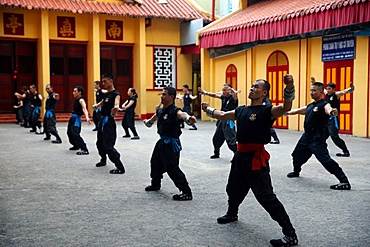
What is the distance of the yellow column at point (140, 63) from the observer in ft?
69.3

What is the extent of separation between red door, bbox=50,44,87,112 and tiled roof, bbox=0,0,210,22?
193cm

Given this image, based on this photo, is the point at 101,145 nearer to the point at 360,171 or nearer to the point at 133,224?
the point at 133,224

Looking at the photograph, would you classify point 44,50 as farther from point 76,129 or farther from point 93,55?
point 76,129

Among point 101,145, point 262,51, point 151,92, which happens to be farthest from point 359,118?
point 151,92

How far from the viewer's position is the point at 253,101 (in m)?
4.83

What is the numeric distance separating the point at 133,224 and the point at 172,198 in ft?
4.13

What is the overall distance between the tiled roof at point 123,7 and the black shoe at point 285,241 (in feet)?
54.5

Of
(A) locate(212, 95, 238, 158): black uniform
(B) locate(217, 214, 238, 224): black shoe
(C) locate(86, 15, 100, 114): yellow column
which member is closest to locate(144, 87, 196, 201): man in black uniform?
(B) locate(217, 214, 238, 224): black shoe

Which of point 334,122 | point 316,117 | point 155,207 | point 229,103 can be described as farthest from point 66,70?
point 155,207

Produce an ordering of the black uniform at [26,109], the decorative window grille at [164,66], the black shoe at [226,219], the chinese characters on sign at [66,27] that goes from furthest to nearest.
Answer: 1. the decorative window grille at [164,66]
2. the chinese characters on sign at [66,27]
3. the black uniform at [26,109]
4. the black shoe at [226,219]

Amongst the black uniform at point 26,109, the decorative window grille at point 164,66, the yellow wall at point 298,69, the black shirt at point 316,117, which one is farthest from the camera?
the decorative window grille at point 164,66

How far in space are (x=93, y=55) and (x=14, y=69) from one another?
133 inches

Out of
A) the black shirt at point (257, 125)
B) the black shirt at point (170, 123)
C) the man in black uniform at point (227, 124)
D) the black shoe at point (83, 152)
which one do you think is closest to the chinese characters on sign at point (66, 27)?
the black shoe at point (83, 152)

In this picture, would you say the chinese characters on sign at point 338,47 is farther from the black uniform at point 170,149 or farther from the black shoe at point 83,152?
the black uniform at point 170,149
